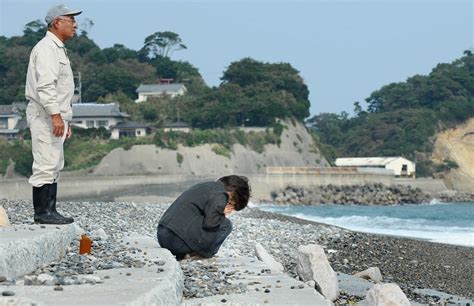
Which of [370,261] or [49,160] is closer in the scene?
[49,160]

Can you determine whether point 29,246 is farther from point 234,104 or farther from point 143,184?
point 234,104

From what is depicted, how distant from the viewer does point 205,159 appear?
69.2 meters

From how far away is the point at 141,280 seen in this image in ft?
17.1

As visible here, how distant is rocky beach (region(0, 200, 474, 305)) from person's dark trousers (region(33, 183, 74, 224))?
0.20m

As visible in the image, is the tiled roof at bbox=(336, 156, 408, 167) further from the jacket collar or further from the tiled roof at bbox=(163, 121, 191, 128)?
the jacket collar

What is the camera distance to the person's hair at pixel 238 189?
7477 millimetres

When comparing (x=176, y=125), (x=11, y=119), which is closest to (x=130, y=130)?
(x=176, y=125)

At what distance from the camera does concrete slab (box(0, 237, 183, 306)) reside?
4363 mm

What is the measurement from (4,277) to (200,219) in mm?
2655

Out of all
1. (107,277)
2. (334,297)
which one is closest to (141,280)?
(107,277)

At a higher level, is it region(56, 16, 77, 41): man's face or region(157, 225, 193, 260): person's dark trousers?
region(56, 16, 77, 41): man's face

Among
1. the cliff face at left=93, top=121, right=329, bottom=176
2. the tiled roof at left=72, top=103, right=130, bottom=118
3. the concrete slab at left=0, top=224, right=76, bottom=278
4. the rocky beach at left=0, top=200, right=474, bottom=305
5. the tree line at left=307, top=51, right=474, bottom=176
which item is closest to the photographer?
the concrete slab at left=0, top=224, right=76, bottom=278

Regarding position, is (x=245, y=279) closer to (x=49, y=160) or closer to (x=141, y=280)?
(x=141, y=280)

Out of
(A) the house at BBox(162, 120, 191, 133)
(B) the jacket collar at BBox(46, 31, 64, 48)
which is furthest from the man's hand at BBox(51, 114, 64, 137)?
(A) the house at BBox(162, 120, 191, 133)
